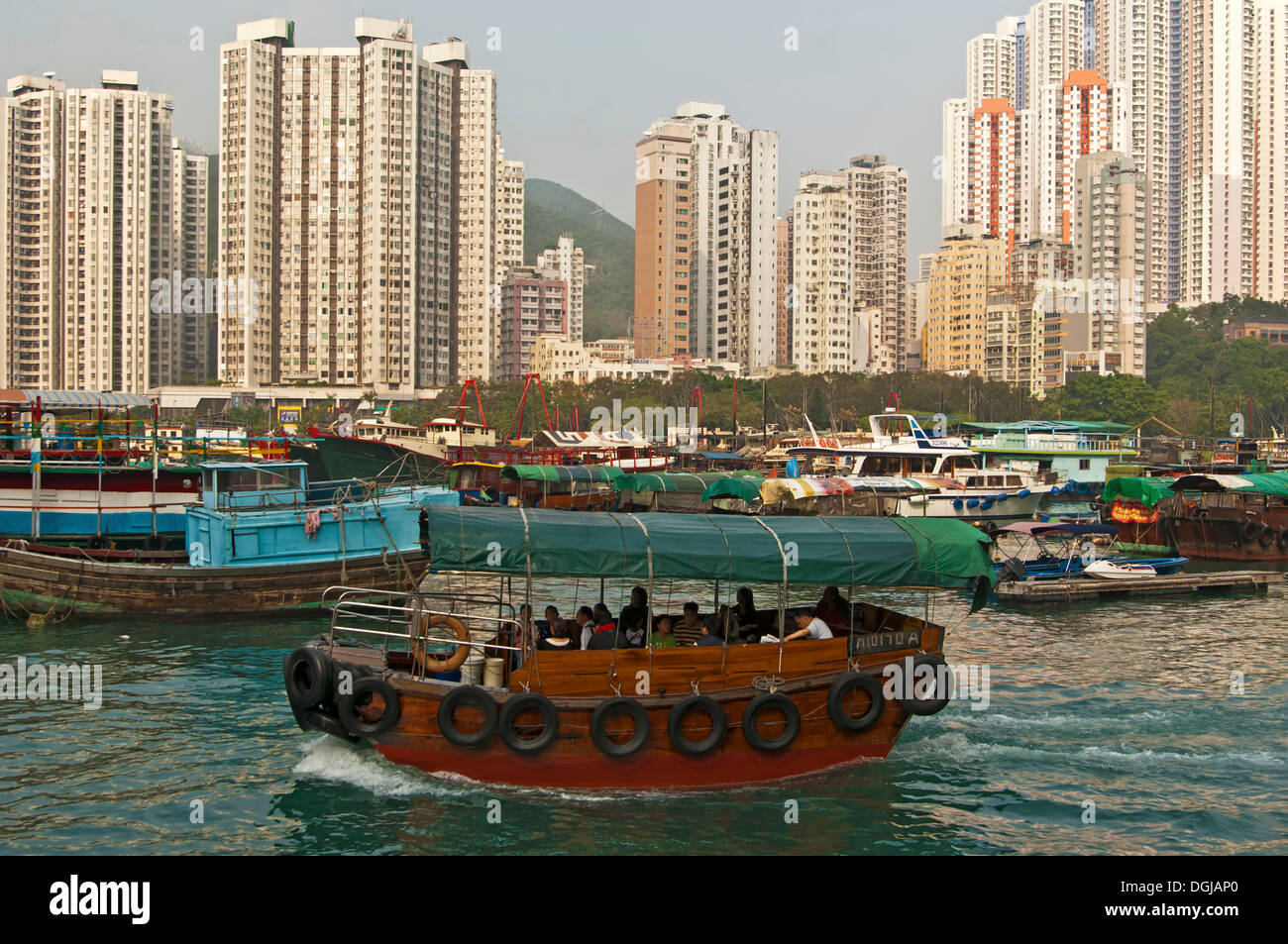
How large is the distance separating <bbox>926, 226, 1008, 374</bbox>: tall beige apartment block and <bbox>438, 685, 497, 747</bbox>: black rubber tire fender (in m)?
119

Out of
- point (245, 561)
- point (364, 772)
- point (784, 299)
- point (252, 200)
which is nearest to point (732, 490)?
point (245, 561)

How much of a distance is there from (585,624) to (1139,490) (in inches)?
1190

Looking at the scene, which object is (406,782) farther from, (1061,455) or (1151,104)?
(1151,104)

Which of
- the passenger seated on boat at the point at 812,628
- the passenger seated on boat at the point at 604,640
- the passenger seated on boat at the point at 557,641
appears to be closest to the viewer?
the passenger seated on boat at the point at 604,640

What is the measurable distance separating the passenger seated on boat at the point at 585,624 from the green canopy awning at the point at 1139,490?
29.9 metres

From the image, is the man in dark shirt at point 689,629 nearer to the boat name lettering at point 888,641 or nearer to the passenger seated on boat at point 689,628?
the passenger seated on boat at point 689,628

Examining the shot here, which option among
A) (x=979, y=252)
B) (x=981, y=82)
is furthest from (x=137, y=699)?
(x=981, y=82)

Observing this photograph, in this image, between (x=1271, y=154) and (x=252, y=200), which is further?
(x=1271, y=154)

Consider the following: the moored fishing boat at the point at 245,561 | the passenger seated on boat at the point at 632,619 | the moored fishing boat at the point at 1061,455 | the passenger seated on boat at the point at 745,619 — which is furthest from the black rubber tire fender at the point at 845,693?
the moored fishing boat at the point at 1061,455

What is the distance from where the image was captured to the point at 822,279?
129500 mm

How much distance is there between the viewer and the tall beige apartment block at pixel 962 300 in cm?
12690

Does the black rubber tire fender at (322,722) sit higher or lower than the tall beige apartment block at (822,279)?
lower

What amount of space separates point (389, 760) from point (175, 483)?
1671cm

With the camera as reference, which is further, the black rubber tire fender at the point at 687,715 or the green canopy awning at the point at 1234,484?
the green canopy awning at the point at 1234,484
